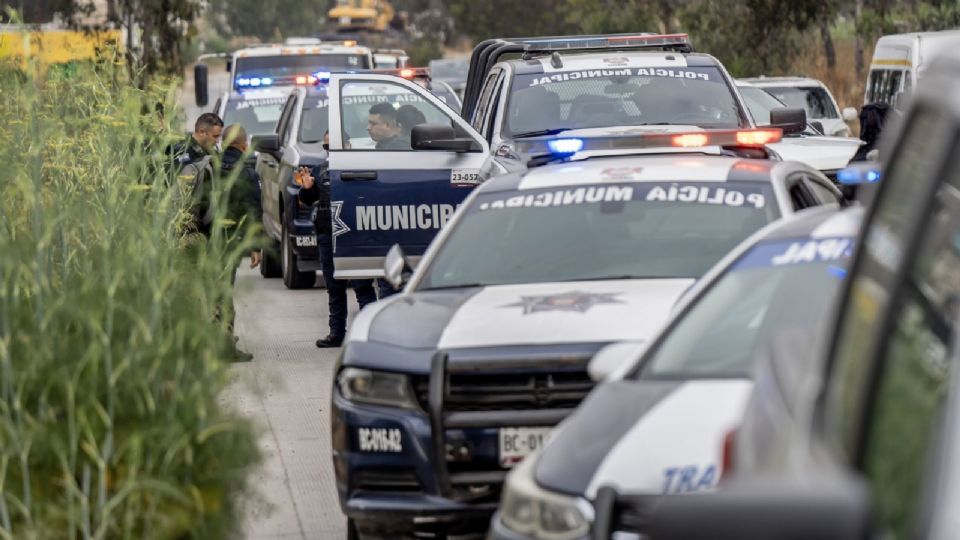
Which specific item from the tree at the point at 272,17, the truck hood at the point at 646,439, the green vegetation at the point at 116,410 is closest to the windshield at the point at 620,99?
the green vegetation at the point at 116,410

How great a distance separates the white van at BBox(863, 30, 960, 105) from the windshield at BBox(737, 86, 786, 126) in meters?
1.09

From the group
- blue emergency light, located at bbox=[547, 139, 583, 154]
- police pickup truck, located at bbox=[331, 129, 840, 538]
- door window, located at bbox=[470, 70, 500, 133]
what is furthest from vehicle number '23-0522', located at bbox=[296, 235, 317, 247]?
police pickup truck, located at bbox=[331, 129, 840, 538]

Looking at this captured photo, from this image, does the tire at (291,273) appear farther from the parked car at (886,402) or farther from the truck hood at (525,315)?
the parked car at (886,402)

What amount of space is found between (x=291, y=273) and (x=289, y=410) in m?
6.37

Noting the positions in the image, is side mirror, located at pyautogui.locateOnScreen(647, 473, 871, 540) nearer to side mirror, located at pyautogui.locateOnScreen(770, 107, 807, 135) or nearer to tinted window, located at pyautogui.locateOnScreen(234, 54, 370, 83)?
side mirror, located at pyautogui.locateOnScreen(770, 107, 807, 135)

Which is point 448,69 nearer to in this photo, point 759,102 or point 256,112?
point 256,112

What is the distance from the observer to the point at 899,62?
→ 67.1ft

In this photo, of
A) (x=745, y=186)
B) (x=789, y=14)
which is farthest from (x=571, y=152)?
(x=789, y=14)

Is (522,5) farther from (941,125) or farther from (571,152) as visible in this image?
(941,125)

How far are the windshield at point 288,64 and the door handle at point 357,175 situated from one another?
13562mm

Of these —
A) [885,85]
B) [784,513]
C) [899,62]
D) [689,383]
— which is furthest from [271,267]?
[784,513]

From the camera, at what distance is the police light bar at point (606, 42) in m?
14.3

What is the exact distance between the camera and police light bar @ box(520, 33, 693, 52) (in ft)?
46.9

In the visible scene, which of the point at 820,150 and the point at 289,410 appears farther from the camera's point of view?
the point at 820,150
